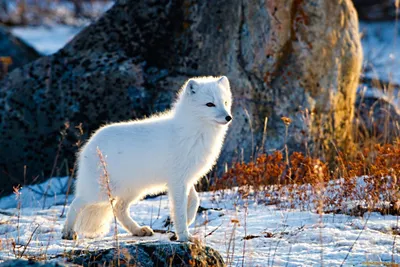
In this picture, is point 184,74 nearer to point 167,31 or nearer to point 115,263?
point 167,31

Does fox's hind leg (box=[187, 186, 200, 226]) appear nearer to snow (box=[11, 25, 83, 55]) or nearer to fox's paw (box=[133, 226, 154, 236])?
fox's paw (box=[133, 226, 154, 236])

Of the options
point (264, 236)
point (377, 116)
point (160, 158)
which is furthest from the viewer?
point (377, 116)

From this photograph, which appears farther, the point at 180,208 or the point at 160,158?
the point at 160,158

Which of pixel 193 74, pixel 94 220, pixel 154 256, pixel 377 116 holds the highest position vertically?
pixel 193 74

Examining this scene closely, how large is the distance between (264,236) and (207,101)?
108 cm

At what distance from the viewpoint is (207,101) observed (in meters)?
4.73

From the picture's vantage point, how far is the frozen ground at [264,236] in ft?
12.8

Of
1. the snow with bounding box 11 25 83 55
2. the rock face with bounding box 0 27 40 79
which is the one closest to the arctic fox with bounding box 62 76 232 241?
the rock face with bounding box 0 27 40 79

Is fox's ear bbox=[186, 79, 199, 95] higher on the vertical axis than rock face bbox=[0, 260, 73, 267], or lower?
higher

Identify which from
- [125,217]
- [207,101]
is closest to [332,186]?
[207,101]

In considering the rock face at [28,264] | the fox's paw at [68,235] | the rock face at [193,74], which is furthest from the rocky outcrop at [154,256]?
the rock face at [193,74]

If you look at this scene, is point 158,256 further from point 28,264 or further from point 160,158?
point 160,158

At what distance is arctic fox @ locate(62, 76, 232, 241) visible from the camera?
4648 millimetres

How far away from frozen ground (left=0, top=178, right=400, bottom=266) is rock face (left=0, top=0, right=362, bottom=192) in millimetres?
1847
